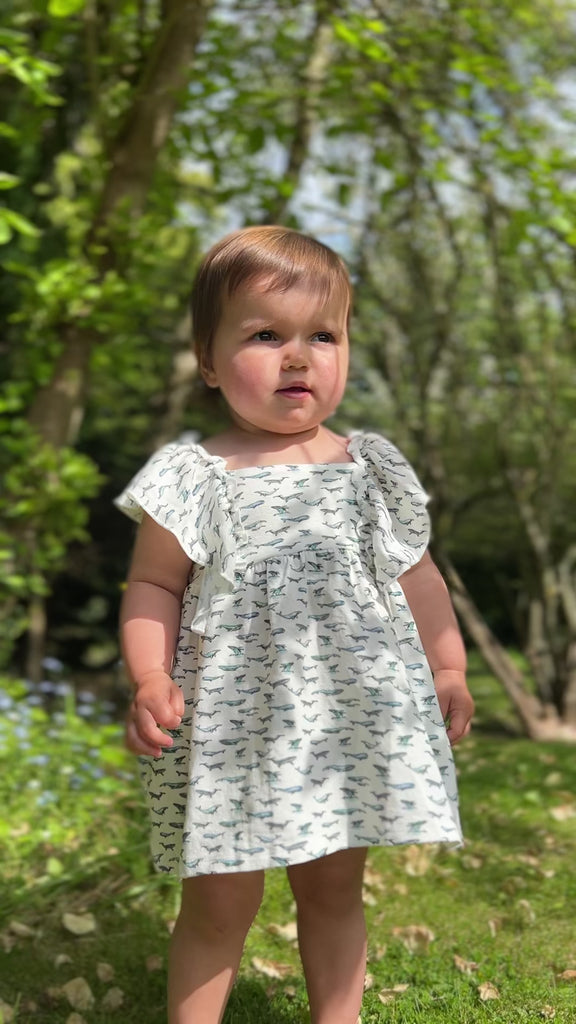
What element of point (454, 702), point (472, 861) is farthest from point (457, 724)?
point (472, 861)

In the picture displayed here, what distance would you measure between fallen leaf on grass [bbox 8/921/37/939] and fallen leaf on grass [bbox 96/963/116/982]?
257mm

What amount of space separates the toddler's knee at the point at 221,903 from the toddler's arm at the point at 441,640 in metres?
0.48

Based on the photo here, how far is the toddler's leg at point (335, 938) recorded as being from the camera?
71.8 inches

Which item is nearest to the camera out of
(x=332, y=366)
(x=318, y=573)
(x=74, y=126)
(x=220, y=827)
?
(x=220, y=827)

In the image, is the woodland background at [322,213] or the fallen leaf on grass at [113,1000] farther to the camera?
the woodland background at [322,213]

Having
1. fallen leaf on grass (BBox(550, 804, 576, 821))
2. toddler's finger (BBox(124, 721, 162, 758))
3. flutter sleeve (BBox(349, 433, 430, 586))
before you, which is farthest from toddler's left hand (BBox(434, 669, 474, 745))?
fallen leaf on grass (BBox(550, 804, 576, 821))

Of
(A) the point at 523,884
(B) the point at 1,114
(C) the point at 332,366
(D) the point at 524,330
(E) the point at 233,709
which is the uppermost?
(C) the point at 332,366

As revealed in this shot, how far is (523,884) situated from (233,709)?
1.70 m

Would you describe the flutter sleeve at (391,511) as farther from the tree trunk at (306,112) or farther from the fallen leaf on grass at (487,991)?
the tree trunk at (306,112)

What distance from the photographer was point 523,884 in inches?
118

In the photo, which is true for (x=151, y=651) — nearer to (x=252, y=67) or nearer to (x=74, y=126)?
(x=252, y=67)

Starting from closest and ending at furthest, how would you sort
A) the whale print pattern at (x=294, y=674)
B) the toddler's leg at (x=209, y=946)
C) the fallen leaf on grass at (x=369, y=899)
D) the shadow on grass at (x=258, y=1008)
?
the whale print pattern at (x=294, y=674), the toddler's leg at (x=209, y=946), the shadow on grass at (x=258, y=1008), the fallen leaf on grass at (x=369, y=899)

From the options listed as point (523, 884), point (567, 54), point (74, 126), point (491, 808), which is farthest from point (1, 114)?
point (523, 884)

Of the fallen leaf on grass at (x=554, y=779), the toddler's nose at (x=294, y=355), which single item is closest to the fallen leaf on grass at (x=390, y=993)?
the toddler's nose at (x=294, y=355)
